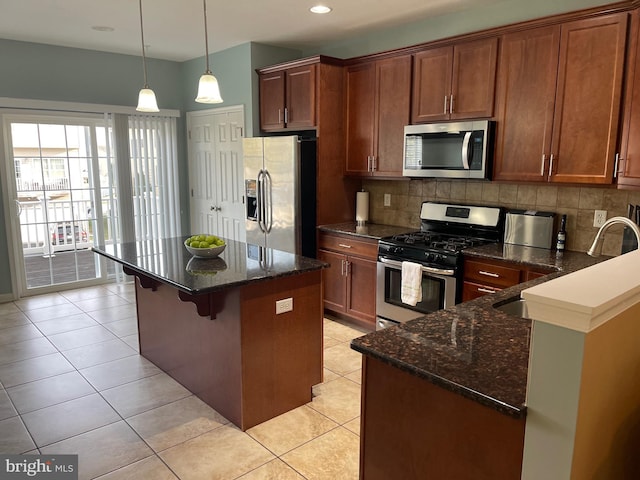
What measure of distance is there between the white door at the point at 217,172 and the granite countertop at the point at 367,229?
134 centimetres

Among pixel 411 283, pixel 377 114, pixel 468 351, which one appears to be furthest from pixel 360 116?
pixel 468 351

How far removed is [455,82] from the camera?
365 cm

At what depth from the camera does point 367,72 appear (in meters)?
4.30

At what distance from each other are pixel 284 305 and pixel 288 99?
2.61 metres

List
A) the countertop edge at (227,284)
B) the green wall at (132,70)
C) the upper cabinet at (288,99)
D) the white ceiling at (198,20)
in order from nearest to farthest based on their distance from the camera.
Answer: the countertop edge at (227,284)
the white ceiling at (198,20)
the upper cabinet at (288,99)
the green wall at (132,70)

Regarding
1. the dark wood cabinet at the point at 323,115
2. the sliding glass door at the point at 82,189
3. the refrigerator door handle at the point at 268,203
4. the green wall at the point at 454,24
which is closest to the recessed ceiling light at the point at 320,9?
the dark wood cabinet at the point at 323,115

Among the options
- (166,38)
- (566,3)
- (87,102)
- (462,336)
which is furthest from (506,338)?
(87,102)

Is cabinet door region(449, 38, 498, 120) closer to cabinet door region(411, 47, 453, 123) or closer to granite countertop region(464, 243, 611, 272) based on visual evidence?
cabinet door region(411, 47, 453, 123)

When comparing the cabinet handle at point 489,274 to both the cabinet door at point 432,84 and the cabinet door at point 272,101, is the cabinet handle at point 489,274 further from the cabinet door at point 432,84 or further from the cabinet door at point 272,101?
the cabinet door at point 272,101

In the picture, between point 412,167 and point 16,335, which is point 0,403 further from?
point 412,167

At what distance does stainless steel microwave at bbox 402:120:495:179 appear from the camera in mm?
3475

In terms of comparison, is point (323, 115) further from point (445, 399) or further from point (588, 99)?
point (445, 399)

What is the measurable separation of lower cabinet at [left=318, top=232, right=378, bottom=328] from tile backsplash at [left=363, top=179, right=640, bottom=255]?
2.06ft

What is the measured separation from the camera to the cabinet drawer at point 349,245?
4.04m
